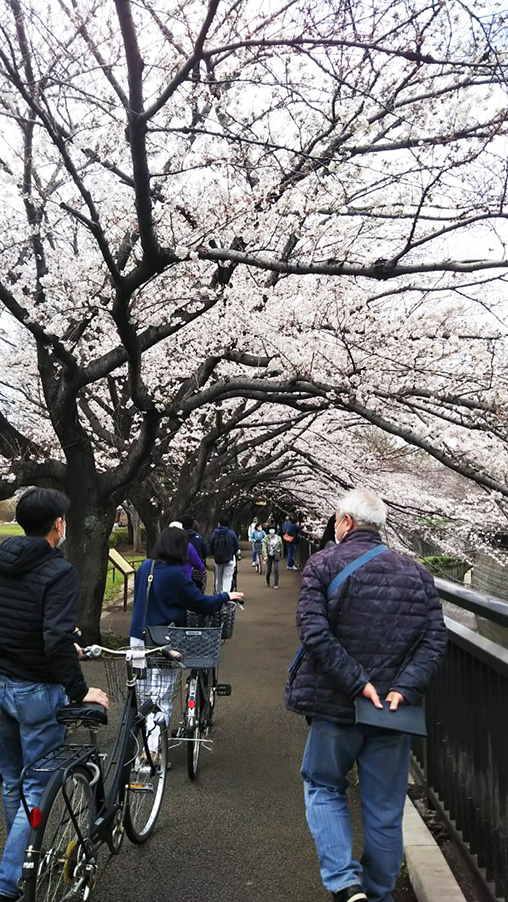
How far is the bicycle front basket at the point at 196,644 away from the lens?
4.91 m

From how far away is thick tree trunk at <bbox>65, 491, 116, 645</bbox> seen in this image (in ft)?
32.2

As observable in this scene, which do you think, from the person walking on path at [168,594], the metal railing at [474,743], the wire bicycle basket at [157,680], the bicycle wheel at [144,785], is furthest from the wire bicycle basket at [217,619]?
the metal railing at [474,743]

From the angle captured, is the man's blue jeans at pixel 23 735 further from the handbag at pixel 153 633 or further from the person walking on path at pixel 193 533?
the person walking on path at pixel 193 533

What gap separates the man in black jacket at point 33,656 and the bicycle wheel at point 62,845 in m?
0.17

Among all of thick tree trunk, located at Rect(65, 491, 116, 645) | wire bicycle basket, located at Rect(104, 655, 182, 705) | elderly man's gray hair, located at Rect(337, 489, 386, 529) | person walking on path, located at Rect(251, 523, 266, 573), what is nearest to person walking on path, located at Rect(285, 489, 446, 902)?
elderly man's gray hair, located at Rect(337, 489, 386, 529)

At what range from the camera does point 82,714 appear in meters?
3.01

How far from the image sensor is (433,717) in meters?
4.53

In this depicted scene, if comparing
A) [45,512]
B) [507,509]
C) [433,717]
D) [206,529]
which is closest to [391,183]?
[507,509]

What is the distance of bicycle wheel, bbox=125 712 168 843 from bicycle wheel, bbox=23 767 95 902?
0.66 metres

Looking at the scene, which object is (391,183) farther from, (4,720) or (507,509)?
(4,720)

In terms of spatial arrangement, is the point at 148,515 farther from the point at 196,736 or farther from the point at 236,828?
the point at 236,828

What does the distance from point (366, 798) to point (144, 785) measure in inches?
55.7

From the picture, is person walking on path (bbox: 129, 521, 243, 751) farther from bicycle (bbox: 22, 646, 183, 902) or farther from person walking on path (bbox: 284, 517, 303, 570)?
person walking on path (bbox: 284, 517, 303, 570)

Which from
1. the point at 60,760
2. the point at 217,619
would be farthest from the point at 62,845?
the point at 217,619
